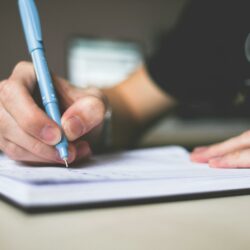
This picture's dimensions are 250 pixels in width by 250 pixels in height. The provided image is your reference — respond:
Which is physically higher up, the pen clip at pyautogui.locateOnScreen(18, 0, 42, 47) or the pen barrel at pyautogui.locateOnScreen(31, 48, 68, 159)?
the pen clip at pyautogui.locateOnScreen(18, 0, 42, 47)

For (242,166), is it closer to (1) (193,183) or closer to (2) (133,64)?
(1) (193,183)

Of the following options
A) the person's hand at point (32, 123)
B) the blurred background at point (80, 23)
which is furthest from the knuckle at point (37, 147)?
the blurred background at point (80, 23)

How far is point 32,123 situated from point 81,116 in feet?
0.21

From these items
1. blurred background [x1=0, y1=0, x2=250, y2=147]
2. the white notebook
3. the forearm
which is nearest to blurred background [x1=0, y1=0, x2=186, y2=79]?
blurred background [x1=0, y1=0, x2=250, y2=147]

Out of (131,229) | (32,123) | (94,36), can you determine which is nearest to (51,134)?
(32,123)

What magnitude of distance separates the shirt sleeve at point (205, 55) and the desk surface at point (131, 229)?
463mm

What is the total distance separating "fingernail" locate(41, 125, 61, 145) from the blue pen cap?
117 millimetres

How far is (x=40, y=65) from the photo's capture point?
396 millimetres

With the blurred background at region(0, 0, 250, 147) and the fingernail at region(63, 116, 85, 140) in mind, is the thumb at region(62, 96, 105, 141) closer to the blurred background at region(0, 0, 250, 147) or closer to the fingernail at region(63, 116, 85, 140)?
the fingernail at region(63, 116, 85, 140)

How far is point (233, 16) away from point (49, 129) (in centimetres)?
53

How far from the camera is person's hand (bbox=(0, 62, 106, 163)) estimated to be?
13.6 inches

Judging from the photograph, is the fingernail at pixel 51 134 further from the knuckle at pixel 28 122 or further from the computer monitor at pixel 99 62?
the computer monitor at pixel 99 62

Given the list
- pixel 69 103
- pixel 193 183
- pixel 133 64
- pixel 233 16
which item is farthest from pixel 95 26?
pixel 193 183

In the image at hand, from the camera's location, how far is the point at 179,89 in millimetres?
819
